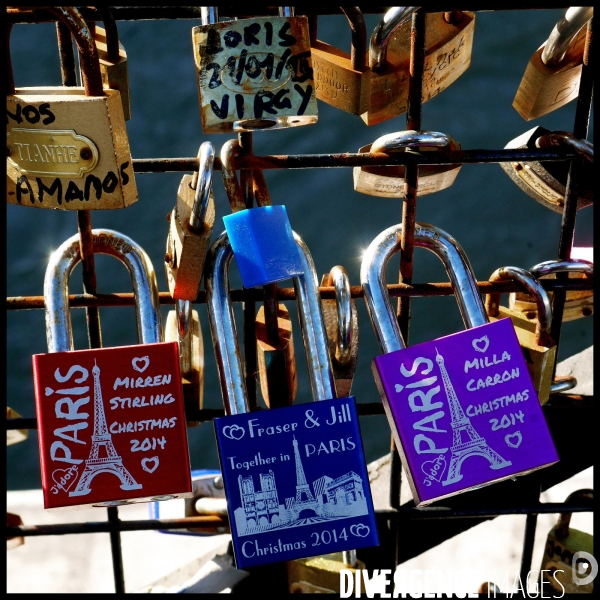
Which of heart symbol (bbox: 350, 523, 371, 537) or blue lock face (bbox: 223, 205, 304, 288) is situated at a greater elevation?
blue lock face (bbox: 223, 205, 304, 288)

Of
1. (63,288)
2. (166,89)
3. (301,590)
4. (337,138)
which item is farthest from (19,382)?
(63,288)

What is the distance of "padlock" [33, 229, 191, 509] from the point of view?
847 millimetres

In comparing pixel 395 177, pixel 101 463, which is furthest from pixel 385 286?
pixel 101 463

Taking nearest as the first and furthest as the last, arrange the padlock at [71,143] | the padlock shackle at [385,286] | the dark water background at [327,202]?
the padlock at [71,143], the padlock shackle at [385,286], the dark water background at [327,202]

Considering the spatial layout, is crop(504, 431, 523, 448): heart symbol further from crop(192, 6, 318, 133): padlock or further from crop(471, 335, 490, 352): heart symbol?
crop(192, 6, 318, 133): padlock

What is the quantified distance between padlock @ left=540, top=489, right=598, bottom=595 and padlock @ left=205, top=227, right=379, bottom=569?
20.1 inches

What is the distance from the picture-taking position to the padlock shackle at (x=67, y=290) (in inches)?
35.7

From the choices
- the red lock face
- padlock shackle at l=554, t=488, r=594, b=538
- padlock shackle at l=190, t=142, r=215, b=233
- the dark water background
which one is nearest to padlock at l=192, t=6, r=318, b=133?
padlock shackle at l=190, t=142, r=215, b=233

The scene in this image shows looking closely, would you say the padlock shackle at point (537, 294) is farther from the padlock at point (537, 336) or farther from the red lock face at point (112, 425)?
the red lock face at point (112, 425)

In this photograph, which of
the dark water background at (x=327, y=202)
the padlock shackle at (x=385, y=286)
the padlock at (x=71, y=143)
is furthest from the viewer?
the dark water background at (x=327, y=202)

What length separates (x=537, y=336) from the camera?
Answer: 3.42 feet

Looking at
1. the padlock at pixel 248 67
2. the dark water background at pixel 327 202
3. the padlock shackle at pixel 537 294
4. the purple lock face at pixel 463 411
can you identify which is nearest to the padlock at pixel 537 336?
the padlock shackle at pixel 537 294

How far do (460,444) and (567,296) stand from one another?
393 millimetres

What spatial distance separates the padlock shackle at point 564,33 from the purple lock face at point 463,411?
369 mm
